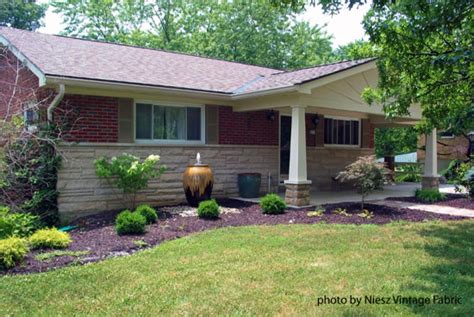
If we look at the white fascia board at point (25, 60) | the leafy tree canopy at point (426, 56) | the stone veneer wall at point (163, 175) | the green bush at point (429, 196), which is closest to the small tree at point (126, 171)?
the stone veneer wall at point (163, 175)

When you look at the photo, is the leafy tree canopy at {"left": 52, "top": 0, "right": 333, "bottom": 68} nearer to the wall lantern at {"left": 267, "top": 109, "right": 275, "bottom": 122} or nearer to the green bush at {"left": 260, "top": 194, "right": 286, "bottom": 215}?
the wall lantern at {"left": 267, "top": 109, "right": 275, "bottom": 122}

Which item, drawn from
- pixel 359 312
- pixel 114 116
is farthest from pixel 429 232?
pixel 114 116

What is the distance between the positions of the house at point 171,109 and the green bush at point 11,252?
3.38 m

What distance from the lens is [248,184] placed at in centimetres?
1122

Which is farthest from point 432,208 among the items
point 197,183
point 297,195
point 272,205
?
point 197,183

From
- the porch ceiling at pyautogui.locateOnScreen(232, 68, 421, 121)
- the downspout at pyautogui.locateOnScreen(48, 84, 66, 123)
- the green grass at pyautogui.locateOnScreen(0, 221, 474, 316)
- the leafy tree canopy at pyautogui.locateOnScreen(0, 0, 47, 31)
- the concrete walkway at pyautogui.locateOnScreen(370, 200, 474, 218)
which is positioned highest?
the leafy tree canopy at pyautogui.locateOnScreen(0, 0, 47, 31)

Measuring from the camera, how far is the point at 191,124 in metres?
10.9

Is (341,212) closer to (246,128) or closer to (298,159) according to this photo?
(298,159)

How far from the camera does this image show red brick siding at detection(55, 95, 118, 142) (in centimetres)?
886

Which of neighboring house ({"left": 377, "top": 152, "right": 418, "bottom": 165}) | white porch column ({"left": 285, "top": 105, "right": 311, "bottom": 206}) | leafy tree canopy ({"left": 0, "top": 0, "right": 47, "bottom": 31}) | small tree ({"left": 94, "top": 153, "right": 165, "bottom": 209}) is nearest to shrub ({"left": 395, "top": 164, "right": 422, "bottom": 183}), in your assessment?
neighboring house ({"left": 377, "top": 152, "right": 418, "bottom": 165})

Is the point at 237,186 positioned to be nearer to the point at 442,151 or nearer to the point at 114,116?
the point at 114,116

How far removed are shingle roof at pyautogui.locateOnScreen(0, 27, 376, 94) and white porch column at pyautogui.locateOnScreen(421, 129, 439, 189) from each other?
456 centimetres

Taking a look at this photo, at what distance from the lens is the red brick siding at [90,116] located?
886 cm

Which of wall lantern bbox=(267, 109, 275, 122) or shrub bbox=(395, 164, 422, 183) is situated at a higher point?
wall lantern bbox=(267, 109, 275, 122)
